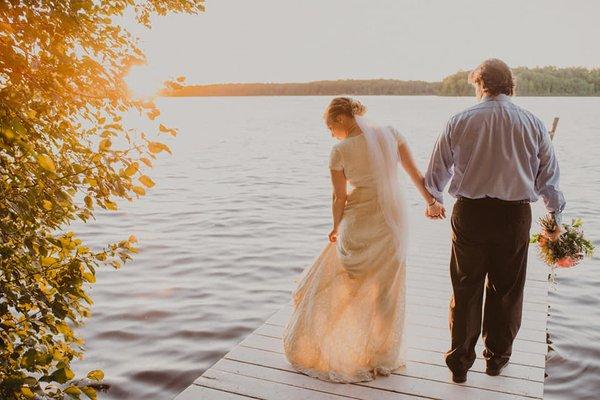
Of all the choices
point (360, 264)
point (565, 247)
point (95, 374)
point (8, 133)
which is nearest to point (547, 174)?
point (565, 247)

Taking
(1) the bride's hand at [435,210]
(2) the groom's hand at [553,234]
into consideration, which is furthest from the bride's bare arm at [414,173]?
(2) the groom's hand at [553,234]

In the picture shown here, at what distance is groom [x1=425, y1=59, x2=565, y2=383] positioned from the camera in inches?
159

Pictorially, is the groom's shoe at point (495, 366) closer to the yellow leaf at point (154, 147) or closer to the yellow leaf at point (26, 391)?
the yellow leaf at point (154, 147)

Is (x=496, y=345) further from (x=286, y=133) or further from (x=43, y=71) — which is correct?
(x=286, y=133)

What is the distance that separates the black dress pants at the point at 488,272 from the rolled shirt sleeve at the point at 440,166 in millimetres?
249

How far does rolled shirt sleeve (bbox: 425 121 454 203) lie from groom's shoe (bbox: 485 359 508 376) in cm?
133

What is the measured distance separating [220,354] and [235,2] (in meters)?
4.13

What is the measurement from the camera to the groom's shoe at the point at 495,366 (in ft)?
15.0

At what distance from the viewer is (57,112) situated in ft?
9.33

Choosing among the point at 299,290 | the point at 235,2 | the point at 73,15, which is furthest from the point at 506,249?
the point at 235,2

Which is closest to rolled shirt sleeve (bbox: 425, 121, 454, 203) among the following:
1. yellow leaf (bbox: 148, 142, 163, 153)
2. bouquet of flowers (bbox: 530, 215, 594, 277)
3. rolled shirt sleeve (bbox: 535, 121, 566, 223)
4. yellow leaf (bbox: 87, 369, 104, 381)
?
rolled shirt sleeve (bbox: 535, 121, 566, 223)

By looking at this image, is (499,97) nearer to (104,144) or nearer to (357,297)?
(357,297)

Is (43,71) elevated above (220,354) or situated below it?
above

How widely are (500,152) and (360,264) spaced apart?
1342mm
